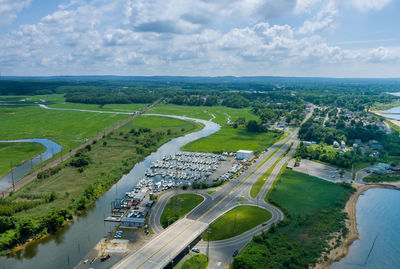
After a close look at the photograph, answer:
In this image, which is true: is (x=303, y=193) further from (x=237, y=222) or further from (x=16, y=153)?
(x=16, y=153)

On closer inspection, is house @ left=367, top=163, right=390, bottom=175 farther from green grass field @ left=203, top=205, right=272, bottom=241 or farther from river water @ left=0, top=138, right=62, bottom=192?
river water @ left=0, top=138, right=62, bottom=192

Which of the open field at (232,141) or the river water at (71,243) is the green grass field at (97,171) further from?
the open field at (232,141)

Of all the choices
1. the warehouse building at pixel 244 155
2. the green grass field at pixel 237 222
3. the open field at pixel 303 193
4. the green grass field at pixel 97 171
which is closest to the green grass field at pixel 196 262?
the green grass field at pixel 237 222

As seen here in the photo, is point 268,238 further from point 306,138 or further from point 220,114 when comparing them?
point 220,114

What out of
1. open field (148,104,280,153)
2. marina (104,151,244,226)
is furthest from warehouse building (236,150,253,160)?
open field (148,104,280,153)

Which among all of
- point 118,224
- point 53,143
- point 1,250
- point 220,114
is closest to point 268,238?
point 118,224
